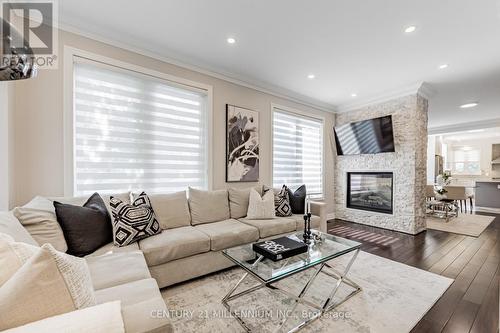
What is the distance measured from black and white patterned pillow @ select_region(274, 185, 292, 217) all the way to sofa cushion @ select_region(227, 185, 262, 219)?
469 mm

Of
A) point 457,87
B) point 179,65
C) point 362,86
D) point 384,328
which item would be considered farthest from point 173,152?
point 457,87

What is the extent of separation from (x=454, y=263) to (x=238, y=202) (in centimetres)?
289

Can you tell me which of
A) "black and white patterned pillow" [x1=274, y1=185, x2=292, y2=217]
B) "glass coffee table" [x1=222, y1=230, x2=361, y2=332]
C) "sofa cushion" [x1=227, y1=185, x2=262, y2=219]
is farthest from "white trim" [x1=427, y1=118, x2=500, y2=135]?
"sofa cushion" [x1=227, y1=185, x2=262, y2=219]

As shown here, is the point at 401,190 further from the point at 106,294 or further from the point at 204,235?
the point at 106,294

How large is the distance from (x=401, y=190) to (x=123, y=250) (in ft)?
14.9

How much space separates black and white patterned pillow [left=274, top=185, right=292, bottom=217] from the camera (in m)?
3.27

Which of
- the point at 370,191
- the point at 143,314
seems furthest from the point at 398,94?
the point at 143,314

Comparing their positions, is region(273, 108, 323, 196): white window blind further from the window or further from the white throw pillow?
the window

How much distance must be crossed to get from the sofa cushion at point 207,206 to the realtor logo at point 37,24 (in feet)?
6.64

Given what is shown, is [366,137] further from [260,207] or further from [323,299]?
[323,299]

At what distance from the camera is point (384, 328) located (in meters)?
1.58

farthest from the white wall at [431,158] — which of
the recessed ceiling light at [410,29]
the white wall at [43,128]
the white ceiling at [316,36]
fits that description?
the white wall at [43,128]

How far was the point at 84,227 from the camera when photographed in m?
1.81

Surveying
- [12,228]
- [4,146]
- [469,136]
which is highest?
[469,136]
